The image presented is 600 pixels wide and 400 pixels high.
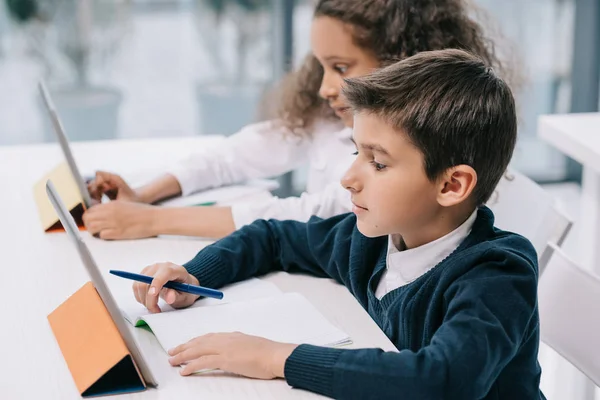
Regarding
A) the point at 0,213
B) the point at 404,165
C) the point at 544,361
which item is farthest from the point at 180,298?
the point at 544,361

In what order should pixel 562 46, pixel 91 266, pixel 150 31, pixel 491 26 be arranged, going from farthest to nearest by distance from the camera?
pixel 562 46
pixel 150 31
pixel 491 26
pixel 91 266

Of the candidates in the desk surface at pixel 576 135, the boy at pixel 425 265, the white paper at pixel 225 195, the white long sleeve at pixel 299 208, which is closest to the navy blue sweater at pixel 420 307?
the boy at pixel 425 265

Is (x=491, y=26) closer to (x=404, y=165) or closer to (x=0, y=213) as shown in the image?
(x=404, y=165)

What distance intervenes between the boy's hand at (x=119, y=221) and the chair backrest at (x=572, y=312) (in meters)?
0.62

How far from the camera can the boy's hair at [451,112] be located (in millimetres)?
1094

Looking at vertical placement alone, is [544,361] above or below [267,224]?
below

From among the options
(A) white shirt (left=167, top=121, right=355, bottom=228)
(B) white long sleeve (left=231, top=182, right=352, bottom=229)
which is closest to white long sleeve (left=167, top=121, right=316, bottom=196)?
(A) white shirt (left=167, top=121, right=355, bottom=228)

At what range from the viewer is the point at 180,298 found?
116 cm

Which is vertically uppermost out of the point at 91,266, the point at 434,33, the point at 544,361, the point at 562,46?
the point at 434,33

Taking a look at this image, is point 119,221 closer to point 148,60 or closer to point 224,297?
point 224,297

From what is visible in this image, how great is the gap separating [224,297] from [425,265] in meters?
0.27

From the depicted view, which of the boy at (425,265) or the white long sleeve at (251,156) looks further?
the white long sleeve at (251,156)

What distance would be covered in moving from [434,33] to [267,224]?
51 centimetres

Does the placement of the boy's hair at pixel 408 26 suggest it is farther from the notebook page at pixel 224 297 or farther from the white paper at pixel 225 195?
the notebook page at pixel 224 297
